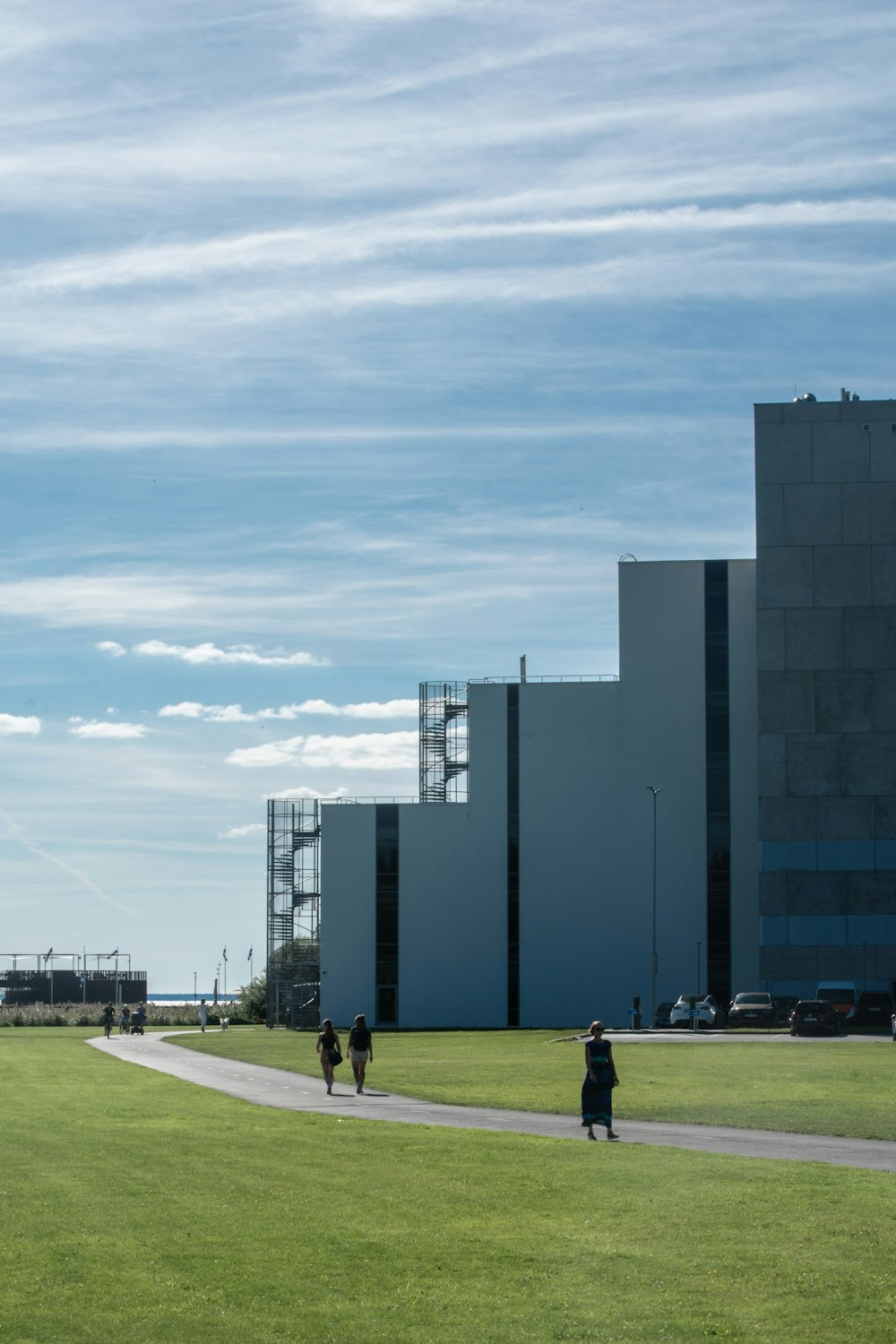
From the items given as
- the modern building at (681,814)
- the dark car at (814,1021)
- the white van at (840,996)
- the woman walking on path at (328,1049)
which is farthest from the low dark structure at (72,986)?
the woman walking on path at (328,1049)

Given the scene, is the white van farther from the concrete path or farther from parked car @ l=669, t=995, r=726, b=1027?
the concrete path

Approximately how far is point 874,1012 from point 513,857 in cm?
2866

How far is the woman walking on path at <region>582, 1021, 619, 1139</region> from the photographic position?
2370 cm

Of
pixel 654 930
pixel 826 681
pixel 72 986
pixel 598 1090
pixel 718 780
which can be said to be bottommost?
pixel 72 986

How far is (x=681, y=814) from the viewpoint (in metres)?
Answer: 89.8

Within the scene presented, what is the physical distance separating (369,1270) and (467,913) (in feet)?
258

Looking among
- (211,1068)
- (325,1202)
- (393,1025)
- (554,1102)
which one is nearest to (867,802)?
(393,1025)

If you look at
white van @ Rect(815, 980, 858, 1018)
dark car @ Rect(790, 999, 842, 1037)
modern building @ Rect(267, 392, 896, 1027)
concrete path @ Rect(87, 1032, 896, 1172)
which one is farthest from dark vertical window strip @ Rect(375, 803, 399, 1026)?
concrete path @ Rect(87, 1032, 896, 1172)

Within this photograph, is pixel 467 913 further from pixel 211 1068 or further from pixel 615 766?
pixel 211 1068

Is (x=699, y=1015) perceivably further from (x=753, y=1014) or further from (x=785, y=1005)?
(x=785, y=1005)

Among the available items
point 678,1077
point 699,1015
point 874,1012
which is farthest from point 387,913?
point 678,1077

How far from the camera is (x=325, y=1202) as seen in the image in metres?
17.2

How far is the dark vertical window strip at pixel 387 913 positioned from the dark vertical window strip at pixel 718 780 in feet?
55.5

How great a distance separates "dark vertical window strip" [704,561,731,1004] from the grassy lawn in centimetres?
2913
